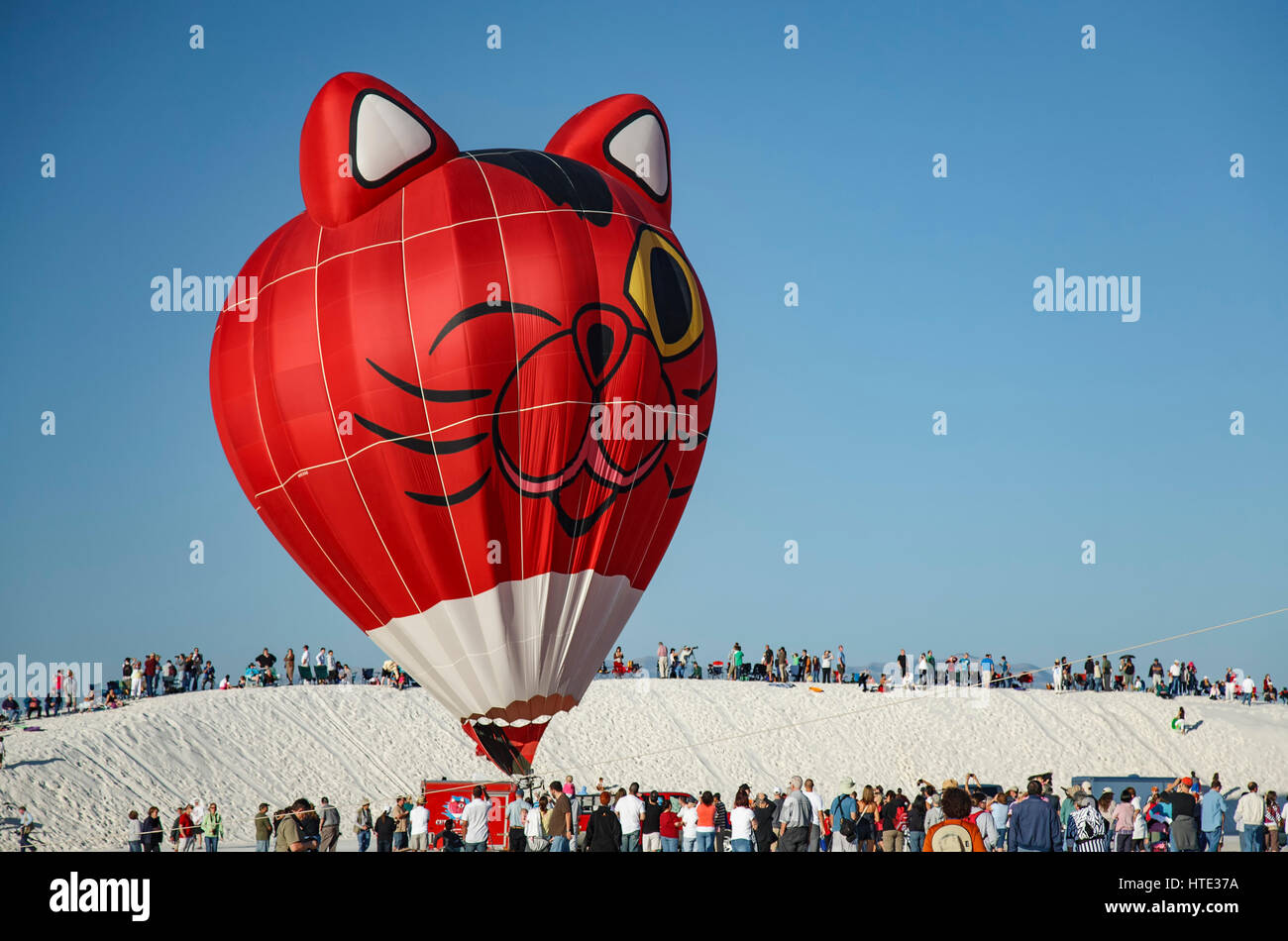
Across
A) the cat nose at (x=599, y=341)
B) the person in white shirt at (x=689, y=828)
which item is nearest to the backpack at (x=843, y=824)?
the person in white shirt at (x=689, y=828)

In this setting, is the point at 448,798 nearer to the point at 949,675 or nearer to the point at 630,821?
the point at 630,821

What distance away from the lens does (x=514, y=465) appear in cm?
1634

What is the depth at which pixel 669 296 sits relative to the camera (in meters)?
17.5

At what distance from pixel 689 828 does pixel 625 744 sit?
21763 millimetres

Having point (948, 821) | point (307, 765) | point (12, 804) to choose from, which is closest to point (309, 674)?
point (307, 765)

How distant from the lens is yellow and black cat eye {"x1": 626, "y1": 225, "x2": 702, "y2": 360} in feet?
56.0

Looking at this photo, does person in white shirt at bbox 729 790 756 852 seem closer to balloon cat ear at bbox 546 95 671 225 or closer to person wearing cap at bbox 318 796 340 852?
person wearing cap at bbox 318 796 340 852

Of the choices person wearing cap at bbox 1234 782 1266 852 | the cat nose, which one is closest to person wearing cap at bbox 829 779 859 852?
person wearing cap at bbox 1234 782 1266 852

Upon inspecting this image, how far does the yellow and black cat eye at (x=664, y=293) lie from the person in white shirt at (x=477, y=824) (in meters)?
6.01

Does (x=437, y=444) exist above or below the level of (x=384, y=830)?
above

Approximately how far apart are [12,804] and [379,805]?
333 inches

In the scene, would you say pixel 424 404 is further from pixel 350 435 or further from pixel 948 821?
pixel 948 821

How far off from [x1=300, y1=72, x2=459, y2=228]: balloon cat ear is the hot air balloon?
28 millimetres

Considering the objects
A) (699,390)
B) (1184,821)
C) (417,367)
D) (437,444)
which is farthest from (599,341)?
(1184,821)
